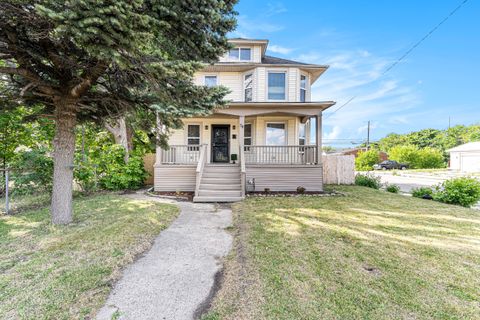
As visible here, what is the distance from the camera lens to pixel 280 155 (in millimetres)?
11211

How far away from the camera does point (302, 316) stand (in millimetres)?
2258

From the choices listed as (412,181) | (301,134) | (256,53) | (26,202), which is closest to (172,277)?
(26,202)

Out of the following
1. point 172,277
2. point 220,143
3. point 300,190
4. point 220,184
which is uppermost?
point 220,143

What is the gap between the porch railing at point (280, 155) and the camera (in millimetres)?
10586

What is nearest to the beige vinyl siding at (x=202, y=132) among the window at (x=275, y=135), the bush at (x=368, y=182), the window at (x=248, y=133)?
the window at (x=248, y=133)

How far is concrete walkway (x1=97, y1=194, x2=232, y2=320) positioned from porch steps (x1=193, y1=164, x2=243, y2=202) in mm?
3016

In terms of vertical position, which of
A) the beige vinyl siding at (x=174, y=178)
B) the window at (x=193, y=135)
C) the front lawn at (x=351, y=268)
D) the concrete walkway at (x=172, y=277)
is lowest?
the concrete walkway at (x=172, y=277)

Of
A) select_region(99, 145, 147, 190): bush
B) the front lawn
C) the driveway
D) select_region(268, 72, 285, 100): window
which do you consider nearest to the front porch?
select_region(268, 72, 285, 100): window

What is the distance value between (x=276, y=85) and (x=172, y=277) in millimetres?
10565

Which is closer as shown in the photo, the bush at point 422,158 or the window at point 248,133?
the window at point 248,133

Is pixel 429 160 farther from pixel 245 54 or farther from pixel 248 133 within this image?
pixel 245 54

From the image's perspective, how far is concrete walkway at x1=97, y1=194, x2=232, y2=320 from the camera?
7.84 ft

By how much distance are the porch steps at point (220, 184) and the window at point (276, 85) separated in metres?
4.34

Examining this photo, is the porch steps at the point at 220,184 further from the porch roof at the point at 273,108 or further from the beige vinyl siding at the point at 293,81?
the beige vinyl siding at the point at 293,81
